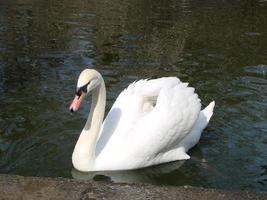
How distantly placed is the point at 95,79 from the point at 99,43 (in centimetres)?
604

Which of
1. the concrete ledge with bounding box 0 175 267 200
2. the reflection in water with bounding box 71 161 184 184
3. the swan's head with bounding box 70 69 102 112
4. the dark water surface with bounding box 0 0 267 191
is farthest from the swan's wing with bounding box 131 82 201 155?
the concrete ledge with bounding box 0 175 267 200

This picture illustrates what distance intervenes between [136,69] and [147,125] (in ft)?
12.3

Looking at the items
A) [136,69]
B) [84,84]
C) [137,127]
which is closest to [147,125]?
[137,127]

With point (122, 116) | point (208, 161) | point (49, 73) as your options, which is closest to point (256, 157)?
point (208, 161)

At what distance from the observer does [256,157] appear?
6.66 metres

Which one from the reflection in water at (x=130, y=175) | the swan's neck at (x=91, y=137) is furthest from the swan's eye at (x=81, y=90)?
the reflection in water at (x=130, y=175)

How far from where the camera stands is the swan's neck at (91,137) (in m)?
6.06

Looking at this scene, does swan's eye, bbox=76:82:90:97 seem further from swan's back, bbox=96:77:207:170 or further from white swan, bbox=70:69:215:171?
swan's back, bbox=96:77:207:170

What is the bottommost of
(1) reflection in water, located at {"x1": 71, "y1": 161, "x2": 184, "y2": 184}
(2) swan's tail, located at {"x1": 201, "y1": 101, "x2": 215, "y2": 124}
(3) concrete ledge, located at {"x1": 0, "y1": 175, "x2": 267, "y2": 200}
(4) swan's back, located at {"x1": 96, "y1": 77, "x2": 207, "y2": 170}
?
(1) reflection in water, located at {"x1": 71, "y1": 161, "x2": 184, "y2": 184}

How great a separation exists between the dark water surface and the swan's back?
0.64 feet

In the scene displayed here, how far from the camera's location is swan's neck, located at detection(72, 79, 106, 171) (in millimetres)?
6062

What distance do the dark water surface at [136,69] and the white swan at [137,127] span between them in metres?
0.16

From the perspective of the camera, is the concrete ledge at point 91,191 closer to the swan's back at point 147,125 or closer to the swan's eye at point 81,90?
the swan's eye at point 81,90

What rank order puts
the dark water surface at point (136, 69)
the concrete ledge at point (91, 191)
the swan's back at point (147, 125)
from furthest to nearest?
1. the dark water surface at point (136, 69)
2. the swan's back at point (147, 125)
3. the concrete ledge at point (91, 191)
